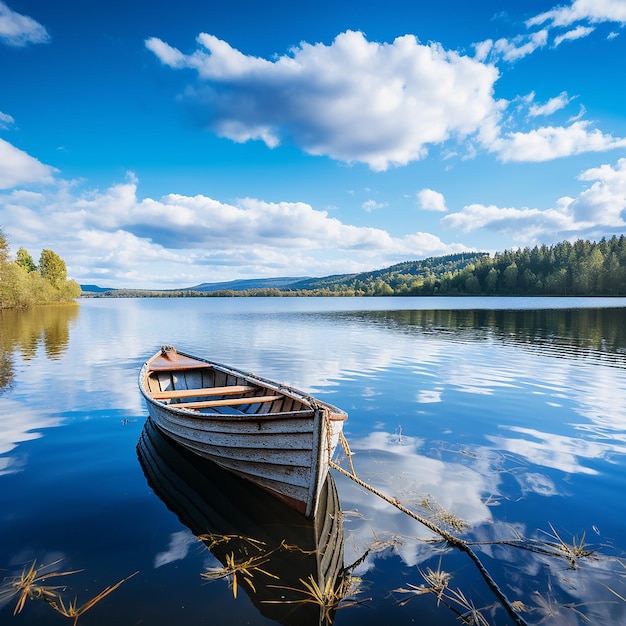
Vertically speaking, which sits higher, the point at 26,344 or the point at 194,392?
the point at 194,392

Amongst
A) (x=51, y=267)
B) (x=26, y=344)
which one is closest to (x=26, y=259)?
(x=51, y=267)

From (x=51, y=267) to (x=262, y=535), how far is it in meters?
127

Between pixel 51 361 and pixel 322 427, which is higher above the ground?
pixel 322 427

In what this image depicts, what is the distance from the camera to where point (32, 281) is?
83625mm

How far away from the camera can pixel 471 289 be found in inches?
7057

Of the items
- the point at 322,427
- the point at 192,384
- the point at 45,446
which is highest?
the point at 322,427

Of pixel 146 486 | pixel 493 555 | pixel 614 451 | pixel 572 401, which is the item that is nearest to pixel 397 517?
pixel 493 555

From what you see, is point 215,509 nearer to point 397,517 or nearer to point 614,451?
point 397,517

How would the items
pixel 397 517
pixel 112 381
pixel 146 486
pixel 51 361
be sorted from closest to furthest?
pixel 397 517, pixel 146 486, pixel 112 381, pixel 51 361

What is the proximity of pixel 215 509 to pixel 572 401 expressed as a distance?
15805 millimetres

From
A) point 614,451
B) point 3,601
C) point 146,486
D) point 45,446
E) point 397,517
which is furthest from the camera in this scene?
point 45,446

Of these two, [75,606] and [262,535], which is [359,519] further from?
[75,606]

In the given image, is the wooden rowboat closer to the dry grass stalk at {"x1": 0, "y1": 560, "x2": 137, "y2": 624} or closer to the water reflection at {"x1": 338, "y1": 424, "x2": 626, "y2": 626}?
the water reflection at {"x1": 338, "y1": 424, "x2": 626, "y2": 626}

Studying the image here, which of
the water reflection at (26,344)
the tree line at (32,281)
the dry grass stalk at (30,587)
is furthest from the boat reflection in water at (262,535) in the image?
the tree line at (32,281)
